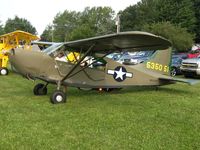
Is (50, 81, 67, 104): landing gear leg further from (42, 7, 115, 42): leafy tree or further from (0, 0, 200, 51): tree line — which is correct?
(42, 7, 115, 42): leafy tree

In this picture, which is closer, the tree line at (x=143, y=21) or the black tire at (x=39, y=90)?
the black tire at (x=39, y=90)

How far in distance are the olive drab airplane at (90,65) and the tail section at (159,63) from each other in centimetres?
4

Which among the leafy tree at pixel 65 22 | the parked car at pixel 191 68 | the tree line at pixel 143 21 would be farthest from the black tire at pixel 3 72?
the leafy tree at pixel 65 22

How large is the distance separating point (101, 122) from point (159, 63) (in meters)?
6.39

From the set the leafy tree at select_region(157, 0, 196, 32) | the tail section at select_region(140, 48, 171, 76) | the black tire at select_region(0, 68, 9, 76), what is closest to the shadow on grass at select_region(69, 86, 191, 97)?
the tail section at select_region(140, 48, 171, 76)

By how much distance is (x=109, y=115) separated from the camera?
805 centimetres

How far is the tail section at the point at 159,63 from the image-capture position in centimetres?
1290

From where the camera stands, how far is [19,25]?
115 m

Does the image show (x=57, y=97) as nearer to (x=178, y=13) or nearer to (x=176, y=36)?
(x=176, y=36)

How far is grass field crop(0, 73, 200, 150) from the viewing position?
589 cm

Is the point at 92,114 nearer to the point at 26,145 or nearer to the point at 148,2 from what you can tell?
the point at 26,145

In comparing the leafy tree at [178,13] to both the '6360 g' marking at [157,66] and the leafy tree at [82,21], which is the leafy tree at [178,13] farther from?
the '6360 g' marking at [157,66]

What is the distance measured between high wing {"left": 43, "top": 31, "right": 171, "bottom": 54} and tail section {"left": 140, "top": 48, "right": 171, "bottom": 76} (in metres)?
2.40

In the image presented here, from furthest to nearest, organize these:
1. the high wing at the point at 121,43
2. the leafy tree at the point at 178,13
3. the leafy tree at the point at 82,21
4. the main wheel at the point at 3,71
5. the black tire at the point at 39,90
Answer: the leafy tree at the point at 82,21, the leafy tree at the point at 178,13, the main wheel at the point at 3,71, the black tire at the point at 39,90, the high wing at the point at 121,43
